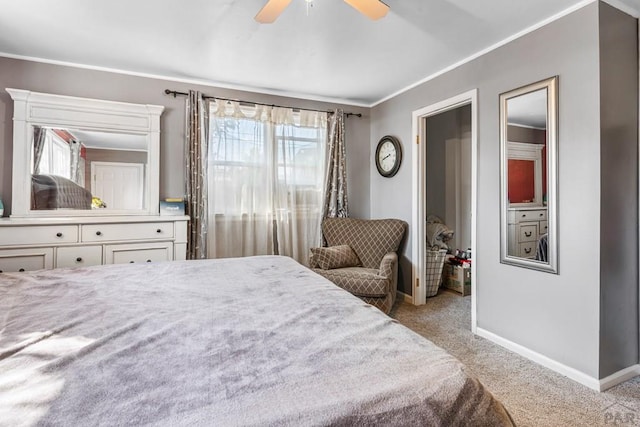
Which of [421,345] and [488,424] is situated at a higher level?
[421,345]

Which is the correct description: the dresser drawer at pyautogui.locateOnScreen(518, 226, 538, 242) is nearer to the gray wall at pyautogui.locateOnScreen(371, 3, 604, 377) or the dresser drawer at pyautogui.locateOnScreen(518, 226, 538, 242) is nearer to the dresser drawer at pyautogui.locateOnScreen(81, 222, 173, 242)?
the gray wall at pyautogui.locateOnScreen(371, 3, 604, 377)

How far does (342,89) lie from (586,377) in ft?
10.8

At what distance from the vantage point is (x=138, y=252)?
2.94m

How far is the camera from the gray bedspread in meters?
0.70

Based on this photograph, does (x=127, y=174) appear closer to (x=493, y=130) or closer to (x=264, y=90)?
(x=264, y=90)

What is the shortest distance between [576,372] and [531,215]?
3.54 ft

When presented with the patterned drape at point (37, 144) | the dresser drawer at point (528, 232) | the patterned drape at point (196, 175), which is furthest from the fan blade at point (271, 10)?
the patterned drape at point (37, 144)

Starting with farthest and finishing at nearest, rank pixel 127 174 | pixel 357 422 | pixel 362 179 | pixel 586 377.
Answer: pixel 362 179 < pixel 127 174 < pixel 586 377 < pixel 357 422

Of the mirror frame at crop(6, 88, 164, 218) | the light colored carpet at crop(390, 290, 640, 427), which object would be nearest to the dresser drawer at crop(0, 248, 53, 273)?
the mirror frame at crop(6, 88, 164, 218)

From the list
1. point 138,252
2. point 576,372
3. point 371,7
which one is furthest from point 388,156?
point 138,252

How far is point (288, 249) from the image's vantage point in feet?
12.3

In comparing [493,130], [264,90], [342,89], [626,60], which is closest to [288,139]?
[264,90]

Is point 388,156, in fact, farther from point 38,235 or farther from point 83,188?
point 38,235

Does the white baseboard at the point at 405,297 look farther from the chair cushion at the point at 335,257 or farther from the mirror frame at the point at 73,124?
the mirror frame at the point at 73,124
